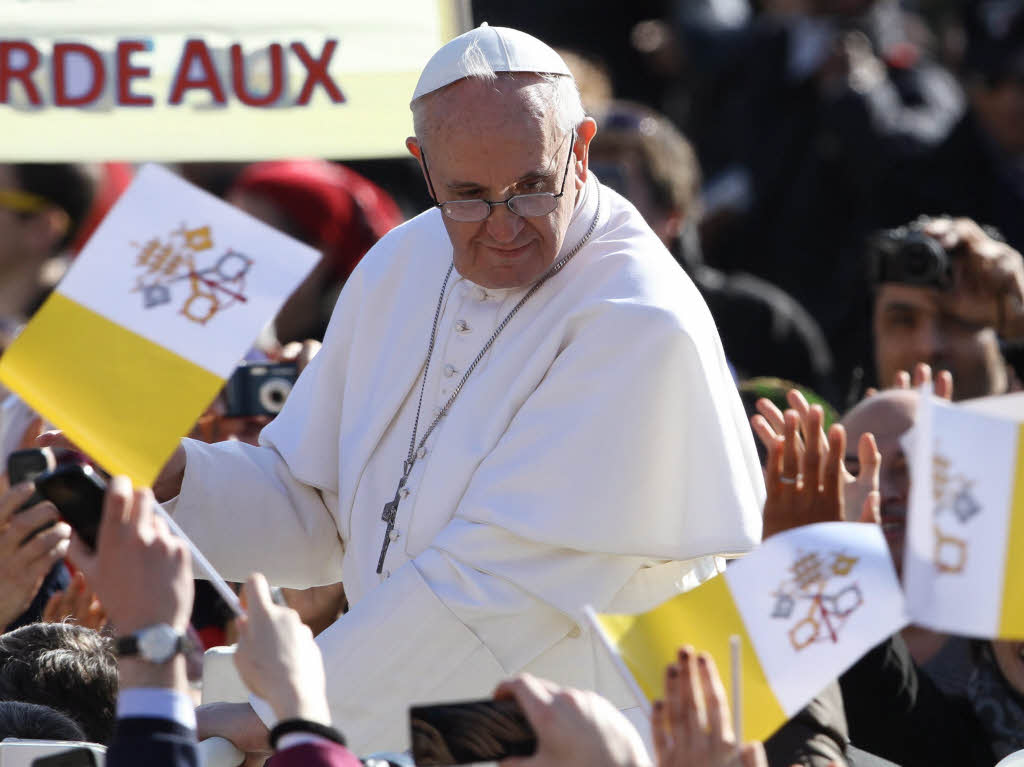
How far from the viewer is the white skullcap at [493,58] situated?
3.76 metres

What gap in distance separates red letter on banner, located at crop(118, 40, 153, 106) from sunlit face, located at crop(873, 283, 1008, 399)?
7.56 ft

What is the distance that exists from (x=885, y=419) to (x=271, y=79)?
188cm

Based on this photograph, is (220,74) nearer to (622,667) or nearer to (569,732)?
(622,667)

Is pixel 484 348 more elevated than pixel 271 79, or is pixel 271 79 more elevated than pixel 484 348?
pixel 271 79

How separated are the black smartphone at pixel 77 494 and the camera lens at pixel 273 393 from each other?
1810 mm

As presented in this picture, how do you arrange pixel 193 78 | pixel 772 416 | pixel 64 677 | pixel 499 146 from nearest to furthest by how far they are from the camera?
pixel 499 146
pixel 64 677
pixel 772 416
pixel 193 78

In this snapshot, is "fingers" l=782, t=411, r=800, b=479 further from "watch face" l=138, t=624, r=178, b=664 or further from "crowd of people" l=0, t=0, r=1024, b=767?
"watch face" l=138, t=624, r=178, b=664

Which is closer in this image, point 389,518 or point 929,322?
point 389,518

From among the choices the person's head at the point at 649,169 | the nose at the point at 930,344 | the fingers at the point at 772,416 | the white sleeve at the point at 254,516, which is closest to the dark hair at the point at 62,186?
the person's head at the point at 649,169

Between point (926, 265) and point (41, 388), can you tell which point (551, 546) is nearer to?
point (41, 388)

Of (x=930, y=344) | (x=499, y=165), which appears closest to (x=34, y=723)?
(x=499, y=165)

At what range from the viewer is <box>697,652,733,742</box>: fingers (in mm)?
2639

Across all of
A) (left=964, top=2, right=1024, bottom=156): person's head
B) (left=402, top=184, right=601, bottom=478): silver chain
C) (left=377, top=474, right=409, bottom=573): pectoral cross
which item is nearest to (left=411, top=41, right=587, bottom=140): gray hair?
(left=402, top=184, right=601, bottom=478): silver chain

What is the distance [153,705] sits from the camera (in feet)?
8.74
